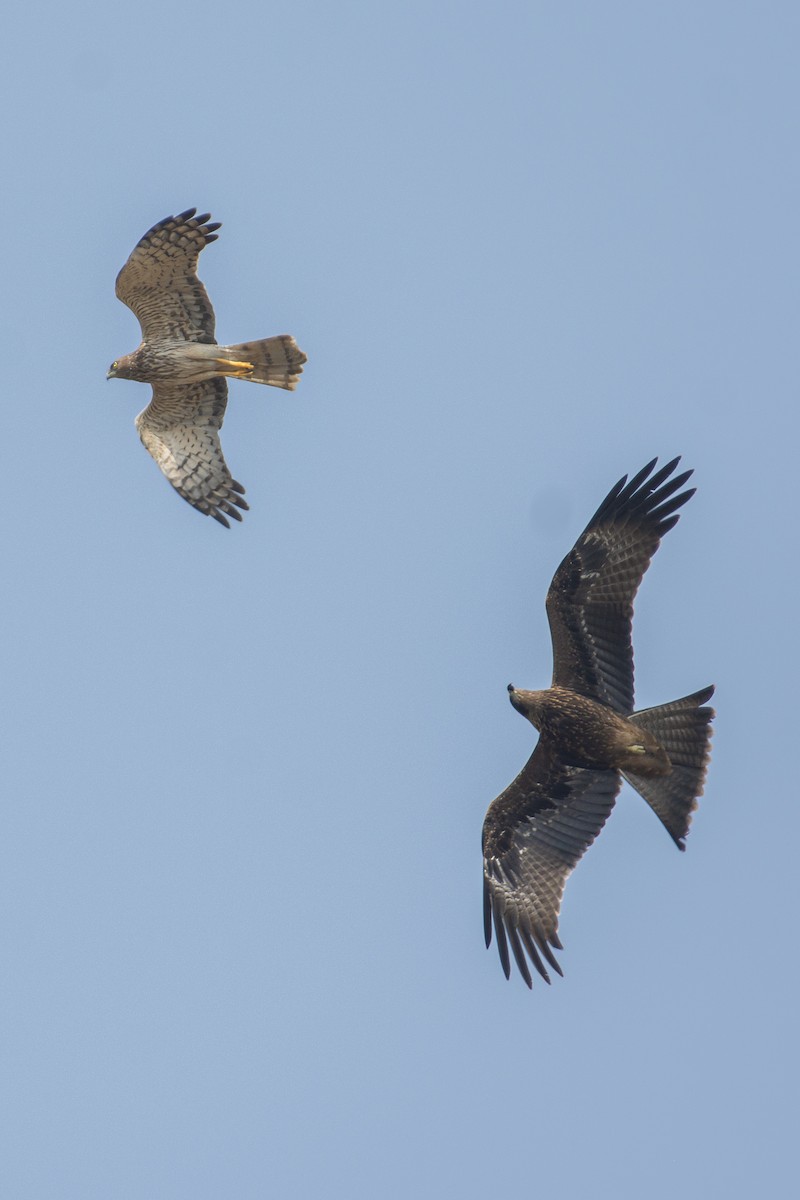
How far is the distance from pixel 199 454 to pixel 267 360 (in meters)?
1.05

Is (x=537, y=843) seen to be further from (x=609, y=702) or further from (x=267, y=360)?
(x=267, y=360)

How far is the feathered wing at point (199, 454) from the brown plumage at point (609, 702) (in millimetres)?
3283

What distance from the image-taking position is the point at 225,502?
14742mm

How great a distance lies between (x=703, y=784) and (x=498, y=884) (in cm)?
162

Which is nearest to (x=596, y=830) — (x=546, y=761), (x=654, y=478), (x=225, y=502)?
(x=546, y=761)

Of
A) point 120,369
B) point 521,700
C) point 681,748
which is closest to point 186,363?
point 120,369

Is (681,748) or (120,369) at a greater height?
(120,369)

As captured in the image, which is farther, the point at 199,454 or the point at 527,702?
the point at 199,454

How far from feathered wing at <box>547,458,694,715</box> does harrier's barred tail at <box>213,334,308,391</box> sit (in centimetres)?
289

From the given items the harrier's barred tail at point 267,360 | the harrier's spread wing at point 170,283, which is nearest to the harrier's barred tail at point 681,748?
the harrier's barred tail at point 267,360

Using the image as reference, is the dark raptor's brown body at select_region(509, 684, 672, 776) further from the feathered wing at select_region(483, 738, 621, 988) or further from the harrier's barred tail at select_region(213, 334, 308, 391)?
the harrier's barred tail at select_region(213, 334, 308, 391)

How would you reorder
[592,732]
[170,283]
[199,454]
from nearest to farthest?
[592,732] < [170,283] < [199,454]

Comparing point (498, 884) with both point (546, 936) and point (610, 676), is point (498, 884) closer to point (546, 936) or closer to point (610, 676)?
point (546, 936)

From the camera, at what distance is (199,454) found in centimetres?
1475
